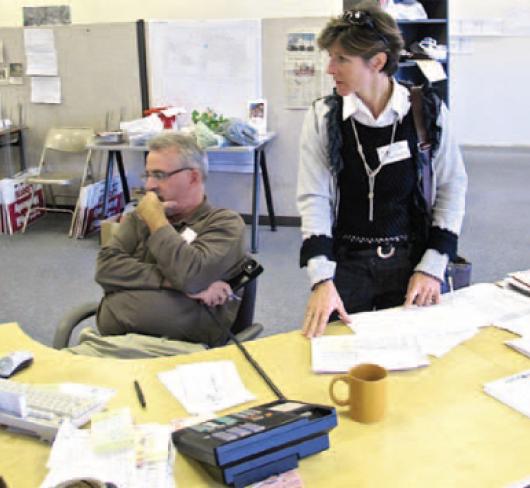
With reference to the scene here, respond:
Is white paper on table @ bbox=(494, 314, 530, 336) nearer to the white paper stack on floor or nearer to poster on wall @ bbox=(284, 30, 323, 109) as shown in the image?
poster on wall @ bbox=(284, 30, 323, 109)

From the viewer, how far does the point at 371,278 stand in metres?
1.92

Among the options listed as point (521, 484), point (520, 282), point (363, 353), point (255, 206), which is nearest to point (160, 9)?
point (255, 206)

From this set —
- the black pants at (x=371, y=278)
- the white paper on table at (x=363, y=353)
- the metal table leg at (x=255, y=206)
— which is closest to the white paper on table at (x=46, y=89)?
the metal table leg at (x=255, y=206)

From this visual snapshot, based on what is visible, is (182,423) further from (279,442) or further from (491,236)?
(491,236)

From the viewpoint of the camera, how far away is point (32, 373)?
155 cm

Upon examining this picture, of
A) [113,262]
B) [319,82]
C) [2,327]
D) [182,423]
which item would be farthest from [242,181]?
[182,423]

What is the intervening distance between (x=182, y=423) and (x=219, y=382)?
178mm

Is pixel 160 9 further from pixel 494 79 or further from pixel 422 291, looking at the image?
pixel 422 291

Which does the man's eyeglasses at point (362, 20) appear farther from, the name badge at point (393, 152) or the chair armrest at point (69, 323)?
the chair armrest at point (69, 323)

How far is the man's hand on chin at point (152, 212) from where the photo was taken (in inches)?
81.4

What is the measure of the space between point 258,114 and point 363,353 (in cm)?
361

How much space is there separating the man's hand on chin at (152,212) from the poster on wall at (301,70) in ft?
9.77

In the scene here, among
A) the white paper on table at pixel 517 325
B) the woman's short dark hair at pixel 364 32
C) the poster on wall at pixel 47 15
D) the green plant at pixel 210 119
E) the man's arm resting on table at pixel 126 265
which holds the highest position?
the poster on wall at pixel 47 15

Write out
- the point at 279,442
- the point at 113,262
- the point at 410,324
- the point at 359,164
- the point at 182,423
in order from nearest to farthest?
the point at 279,442, the point at 182,423, the point at 410,324, the point at 359,164, the point at 113,262
